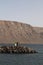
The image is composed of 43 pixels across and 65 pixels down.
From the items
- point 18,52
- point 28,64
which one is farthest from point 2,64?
point 18,52

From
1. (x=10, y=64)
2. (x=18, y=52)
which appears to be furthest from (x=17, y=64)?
(x=18, y=52)

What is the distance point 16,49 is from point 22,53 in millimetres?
1925

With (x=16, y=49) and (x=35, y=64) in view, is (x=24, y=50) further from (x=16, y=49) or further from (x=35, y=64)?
(x=35, y=64)

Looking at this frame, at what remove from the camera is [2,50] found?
263ft

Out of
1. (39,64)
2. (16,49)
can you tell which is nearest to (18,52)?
(16,49)

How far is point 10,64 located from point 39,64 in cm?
540

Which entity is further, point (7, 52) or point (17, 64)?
point (7, 52)

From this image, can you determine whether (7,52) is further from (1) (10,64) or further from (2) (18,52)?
(1) (10,64)

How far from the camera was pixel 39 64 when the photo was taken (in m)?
53.3

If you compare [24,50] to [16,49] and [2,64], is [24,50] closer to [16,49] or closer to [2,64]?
[16,49]

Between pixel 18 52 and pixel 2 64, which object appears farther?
pixel 18 52

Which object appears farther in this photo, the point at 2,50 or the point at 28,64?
the point at 2,50

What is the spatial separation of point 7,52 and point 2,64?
26754mm

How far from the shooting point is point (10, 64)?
51.9 metres
